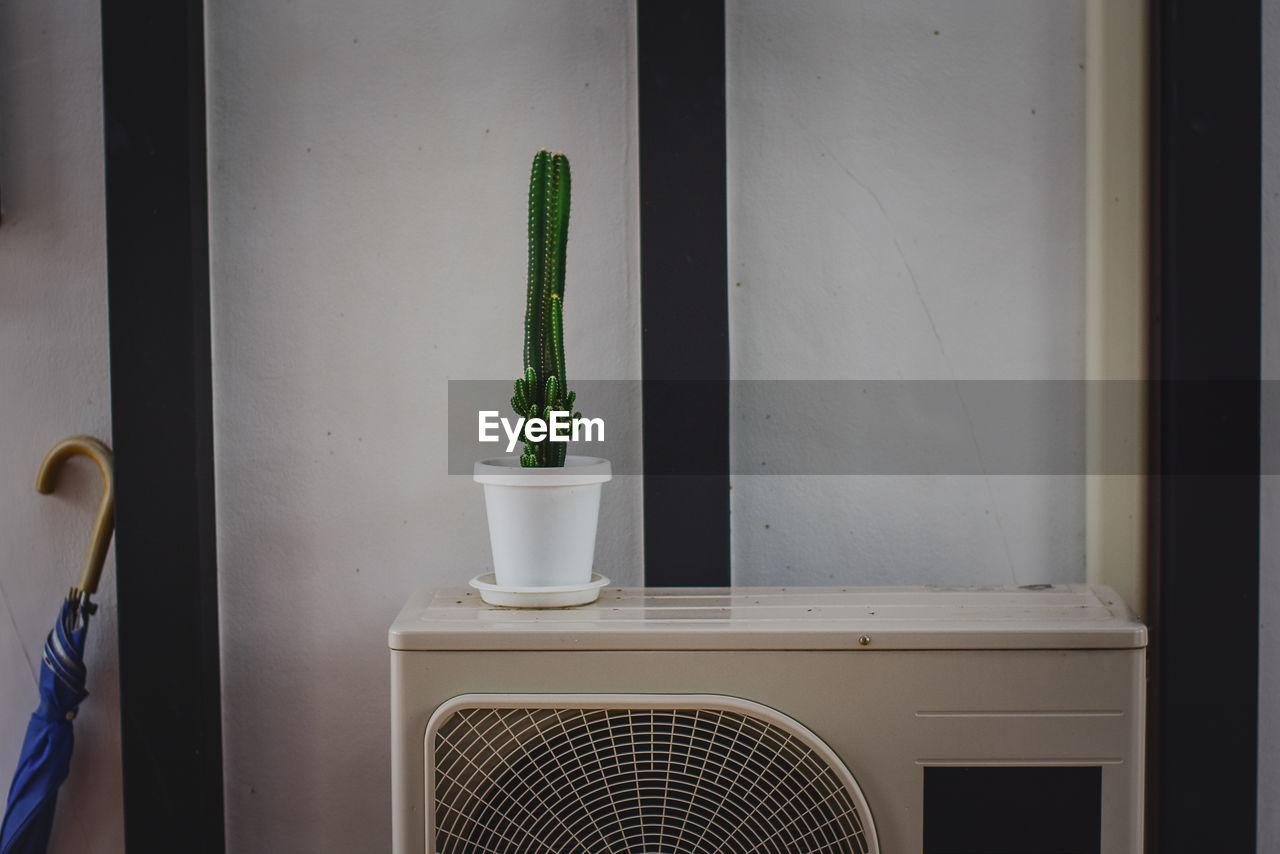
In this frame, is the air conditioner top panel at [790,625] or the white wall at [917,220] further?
the white wall at [917,220]

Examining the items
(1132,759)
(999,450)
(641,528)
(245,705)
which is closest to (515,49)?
(641,528)

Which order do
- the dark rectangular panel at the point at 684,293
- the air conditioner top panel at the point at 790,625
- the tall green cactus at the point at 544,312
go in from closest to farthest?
the air conditioner top panel at the point at 790,625 < the tall green cactus at the point at 544,312 < the dark rectangular panel at the point at 684,293

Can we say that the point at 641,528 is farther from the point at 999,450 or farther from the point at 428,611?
the point at 999,450

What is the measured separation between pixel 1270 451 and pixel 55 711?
1608mm

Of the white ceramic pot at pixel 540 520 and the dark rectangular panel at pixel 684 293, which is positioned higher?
the dark rectangular panel at pixel 684 293

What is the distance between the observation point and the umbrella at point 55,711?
40.2 inches

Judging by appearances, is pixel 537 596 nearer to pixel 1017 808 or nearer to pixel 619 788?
pixel 619 788

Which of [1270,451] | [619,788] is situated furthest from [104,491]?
[1270,451]

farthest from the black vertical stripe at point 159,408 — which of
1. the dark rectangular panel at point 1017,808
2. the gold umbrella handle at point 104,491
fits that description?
the dark rectangular panel at point 1017,808

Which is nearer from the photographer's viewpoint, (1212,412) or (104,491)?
(1212,412)

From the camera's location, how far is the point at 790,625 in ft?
2.58

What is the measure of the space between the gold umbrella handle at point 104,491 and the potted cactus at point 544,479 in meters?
0.54

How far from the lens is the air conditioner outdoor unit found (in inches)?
30.4

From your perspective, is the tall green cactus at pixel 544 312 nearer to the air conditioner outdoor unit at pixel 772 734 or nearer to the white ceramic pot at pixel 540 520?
the white ceramic pot at pixel 540 520
